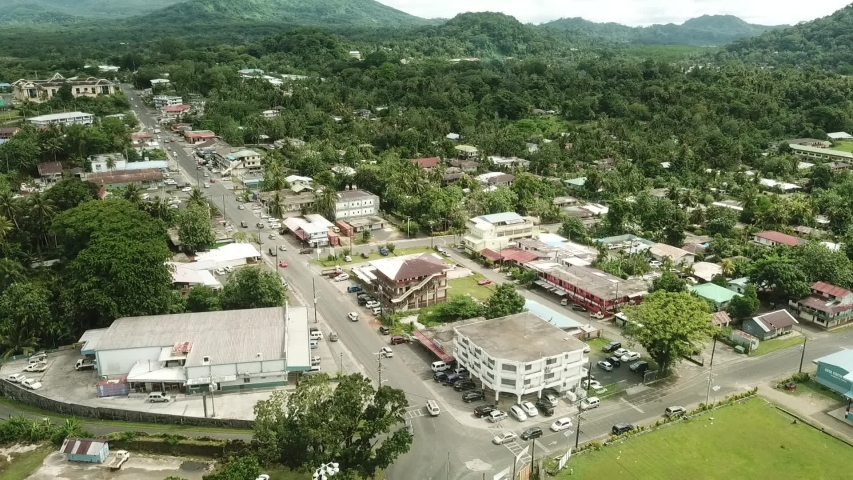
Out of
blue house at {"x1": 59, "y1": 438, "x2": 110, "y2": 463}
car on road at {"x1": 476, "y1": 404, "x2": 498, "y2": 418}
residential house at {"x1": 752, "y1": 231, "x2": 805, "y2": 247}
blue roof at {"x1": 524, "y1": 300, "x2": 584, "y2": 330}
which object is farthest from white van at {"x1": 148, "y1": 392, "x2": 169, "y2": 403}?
residential house at {"x1": 752, "y1": 231, "x2": 805, "y2": 247}

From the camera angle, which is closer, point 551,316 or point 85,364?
point 85,364

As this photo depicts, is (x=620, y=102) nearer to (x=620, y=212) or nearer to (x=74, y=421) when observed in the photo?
(x=620, y=212)

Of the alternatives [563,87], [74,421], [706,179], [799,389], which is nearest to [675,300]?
[799,389]

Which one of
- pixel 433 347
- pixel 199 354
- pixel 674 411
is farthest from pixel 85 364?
pixel 674 411

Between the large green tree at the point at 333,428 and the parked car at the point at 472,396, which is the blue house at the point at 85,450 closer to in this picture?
the large green tree at the point at 333,428

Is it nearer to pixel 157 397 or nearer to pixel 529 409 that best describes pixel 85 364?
pixel 157 397

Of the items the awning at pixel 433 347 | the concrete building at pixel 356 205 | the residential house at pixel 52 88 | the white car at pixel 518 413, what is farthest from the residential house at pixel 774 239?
the residential house at pixel 52 88

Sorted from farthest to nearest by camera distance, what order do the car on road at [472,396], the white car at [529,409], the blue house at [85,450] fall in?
the car on road at [472,396] → the white car at [529,409] → the blue house at [85,450]
